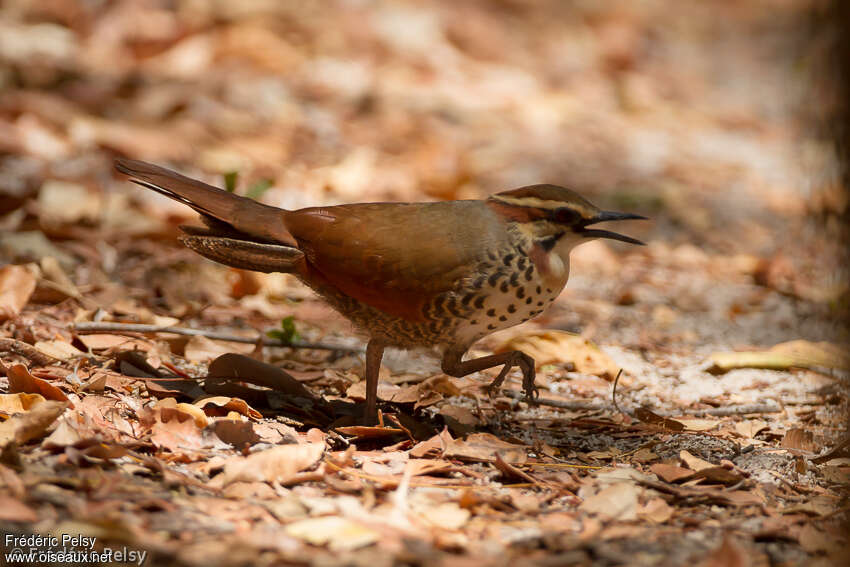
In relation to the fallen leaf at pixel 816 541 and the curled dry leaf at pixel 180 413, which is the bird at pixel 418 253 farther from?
the fallen leaf at pixel 816 541

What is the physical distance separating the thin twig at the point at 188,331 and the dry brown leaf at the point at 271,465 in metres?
1.30

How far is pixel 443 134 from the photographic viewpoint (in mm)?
8070

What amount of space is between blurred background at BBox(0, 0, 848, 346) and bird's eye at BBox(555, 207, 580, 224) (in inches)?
21.9

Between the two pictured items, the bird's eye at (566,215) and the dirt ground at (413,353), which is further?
the bird's eye at (566,215)

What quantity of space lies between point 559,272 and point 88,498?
6.49 feet

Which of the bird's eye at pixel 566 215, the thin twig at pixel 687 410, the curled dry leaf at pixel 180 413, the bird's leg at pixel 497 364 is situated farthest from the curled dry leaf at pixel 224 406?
the bird's eye at pixel 566 215

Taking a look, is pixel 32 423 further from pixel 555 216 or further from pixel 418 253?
pixel 555 216

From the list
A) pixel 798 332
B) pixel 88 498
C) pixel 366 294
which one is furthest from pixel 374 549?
pixel 798 332

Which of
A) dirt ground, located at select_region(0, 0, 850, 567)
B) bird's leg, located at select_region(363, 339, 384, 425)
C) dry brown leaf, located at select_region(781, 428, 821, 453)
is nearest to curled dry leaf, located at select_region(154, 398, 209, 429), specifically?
dirt ground, located at select_region(0, 0, 850, 567)

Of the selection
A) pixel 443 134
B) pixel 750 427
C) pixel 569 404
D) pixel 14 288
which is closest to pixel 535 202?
pixel 569 404

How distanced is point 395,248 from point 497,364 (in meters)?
0.72

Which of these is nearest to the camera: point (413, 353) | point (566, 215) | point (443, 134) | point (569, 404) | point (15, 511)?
point (15, 511)

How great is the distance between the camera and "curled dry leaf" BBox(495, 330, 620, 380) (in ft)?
15.4

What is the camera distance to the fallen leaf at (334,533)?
107 inches
